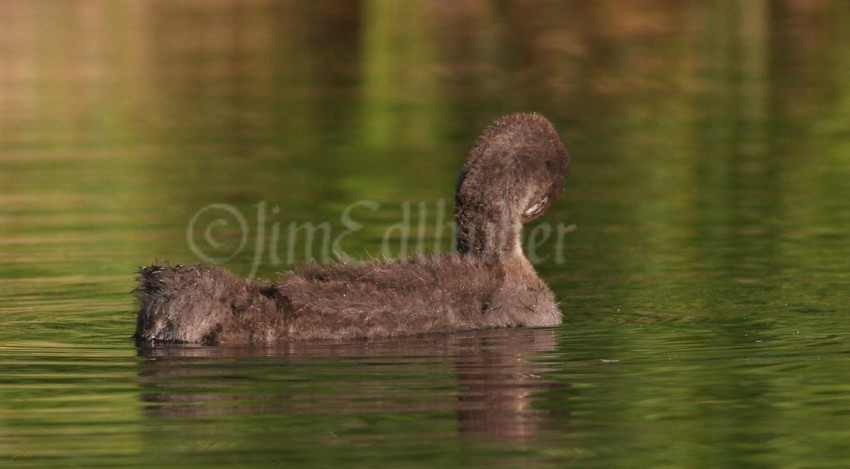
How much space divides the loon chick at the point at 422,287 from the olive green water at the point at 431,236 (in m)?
0.20

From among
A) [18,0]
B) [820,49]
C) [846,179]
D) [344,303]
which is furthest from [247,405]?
[18,0]

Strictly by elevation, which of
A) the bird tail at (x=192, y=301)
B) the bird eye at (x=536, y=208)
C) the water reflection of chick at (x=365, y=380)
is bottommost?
the water reflection of chick at (x=365, y=380)

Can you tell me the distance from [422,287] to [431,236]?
4.40m

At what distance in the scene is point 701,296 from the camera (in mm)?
11469

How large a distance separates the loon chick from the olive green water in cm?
20

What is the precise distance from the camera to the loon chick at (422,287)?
9602mm

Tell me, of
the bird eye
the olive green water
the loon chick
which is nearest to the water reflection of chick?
the olive green water

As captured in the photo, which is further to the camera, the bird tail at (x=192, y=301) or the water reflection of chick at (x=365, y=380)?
the bird tail at (x=192, y=301)

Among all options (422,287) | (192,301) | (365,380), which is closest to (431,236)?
(422,287)

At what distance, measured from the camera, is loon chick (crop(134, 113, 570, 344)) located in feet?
31.5

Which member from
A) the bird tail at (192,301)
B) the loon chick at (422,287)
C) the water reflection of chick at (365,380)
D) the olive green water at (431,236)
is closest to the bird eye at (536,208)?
the loon chick at (422,287)

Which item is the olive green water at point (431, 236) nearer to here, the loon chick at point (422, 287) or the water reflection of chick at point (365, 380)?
the water reflection of chick at point (365, 380)

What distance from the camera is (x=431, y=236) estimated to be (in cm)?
1448

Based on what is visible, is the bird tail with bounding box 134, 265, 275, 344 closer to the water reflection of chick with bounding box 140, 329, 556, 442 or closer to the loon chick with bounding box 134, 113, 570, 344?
the loon chick with bounding box 134, 113, 570, 344
